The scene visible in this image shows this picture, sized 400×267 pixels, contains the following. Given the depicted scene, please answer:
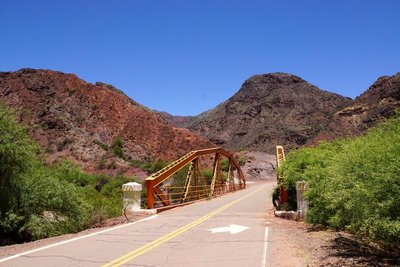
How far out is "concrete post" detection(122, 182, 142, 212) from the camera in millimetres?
17672

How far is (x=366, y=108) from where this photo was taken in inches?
3740

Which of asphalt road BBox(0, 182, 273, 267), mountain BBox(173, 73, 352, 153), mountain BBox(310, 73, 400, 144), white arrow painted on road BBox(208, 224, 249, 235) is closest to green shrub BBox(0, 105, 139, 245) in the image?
asphalt road BBox(0, 182, 273, 267)

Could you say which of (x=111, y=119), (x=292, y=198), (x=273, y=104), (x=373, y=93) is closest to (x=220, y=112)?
(x=273, y=104)

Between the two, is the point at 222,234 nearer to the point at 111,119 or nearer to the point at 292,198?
the point at 292,198

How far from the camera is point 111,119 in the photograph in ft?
275

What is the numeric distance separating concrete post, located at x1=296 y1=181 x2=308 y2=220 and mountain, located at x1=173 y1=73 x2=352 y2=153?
9842cm

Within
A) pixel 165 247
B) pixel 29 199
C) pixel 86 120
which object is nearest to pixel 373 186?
pixel 165 247

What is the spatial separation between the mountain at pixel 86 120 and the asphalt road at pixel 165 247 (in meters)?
56.9

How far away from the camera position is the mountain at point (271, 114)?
407 feet

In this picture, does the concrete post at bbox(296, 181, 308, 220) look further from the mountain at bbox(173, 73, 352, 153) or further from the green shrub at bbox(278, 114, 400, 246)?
the mountain at bbox(173, 73, 352, 153)

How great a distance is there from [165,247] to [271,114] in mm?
134310

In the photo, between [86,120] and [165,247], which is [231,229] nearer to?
[165,247]

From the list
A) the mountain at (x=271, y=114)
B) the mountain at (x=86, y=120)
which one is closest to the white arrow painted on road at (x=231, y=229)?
the mountain at (x=86, y=120)

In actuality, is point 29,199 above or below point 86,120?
below
